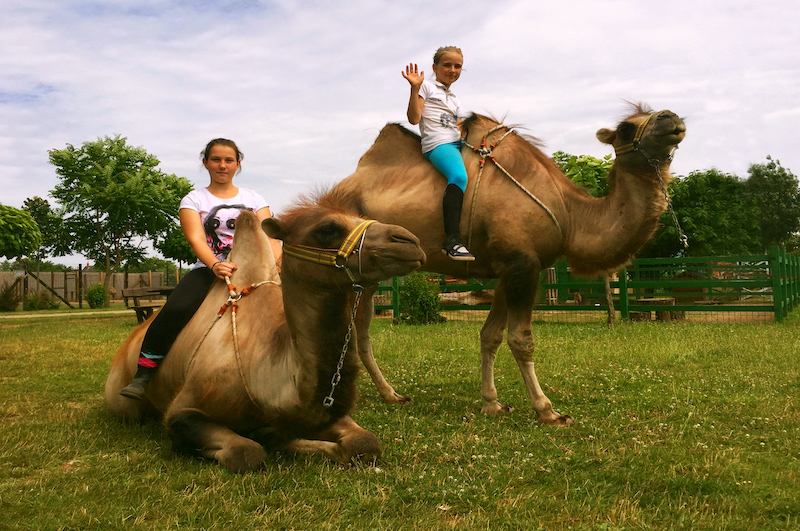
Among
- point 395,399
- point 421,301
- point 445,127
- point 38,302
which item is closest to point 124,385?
point 395,399

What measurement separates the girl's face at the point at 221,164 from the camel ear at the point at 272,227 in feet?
5.67

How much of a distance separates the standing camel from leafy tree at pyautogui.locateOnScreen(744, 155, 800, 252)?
5412 cm

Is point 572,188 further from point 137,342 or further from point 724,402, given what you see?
point 137,342

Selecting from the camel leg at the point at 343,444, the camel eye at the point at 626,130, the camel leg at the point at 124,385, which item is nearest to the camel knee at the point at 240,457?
the camel leg at the point at 343,444

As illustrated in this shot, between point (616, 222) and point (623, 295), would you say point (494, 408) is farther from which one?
point (623, 295)

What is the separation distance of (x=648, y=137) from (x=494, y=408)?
8.48 ft

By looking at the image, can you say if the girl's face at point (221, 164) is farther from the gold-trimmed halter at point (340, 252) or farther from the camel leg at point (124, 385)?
the gold-trimmed halter at point (340, 252)

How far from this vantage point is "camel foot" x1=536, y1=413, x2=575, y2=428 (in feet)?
15.2

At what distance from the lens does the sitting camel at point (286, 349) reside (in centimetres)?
308

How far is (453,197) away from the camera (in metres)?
5.01

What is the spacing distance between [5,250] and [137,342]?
64.7 ft

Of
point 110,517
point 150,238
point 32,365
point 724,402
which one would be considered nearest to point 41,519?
point 110,517

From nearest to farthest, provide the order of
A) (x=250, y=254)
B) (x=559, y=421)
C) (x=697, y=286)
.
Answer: (x=250, y=254) → (x=559, y=421) → (x=697, y=286)

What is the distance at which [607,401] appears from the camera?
5438 millimetres
